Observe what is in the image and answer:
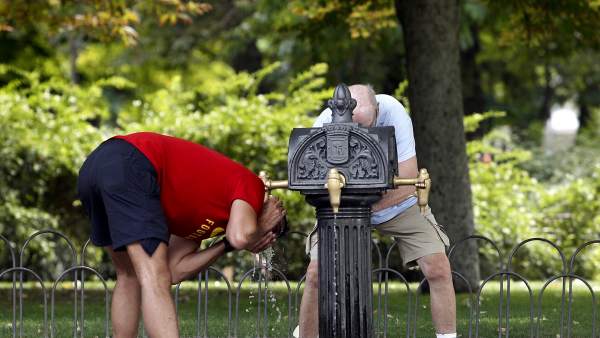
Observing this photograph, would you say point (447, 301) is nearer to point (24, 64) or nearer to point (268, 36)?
point (268, 36)

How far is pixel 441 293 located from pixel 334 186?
1.92m

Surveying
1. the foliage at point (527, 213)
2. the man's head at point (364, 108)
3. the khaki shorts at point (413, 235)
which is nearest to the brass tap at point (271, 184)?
the man's head at point (364, 108)

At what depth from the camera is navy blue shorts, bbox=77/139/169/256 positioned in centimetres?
489

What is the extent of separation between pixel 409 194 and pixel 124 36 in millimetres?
6286

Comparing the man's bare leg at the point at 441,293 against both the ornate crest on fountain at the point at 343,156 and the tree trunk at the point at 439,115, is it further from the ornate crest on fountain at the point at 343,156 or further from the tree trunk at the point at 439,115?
the tree trunk at the point at 439,115

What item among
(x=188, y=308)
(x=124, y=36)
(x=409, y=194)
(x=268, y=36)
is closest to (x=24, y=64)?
(x=268, y=36)

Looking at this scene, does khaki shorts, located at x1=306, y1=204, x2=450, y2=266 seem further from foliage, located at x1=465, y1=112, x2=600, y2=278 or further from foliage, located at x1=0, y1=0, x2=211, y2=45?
foliage, located at x1=465, y1=112, x2=600, y2=278

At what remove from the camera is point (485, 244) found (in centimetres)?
1327

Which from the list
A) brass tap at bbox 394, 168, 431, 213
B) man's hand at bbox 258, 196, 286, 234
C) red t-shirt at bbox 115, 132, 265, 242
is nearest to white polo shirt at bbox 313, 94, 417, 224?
man's hand at bbox 258, 196, 286, 234

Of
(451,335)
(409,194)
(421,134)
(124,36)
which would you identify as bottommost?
(451,335)

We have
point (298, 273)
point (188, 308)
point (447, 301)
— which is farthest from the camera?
point (298, 273)

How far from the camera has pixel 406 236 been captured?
616cm

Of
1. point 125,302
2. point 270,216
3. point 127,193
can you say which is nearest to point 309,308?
point 270,216

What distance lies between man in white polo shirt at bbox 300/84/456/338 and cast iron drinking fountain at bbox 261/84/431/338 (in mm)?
1388
